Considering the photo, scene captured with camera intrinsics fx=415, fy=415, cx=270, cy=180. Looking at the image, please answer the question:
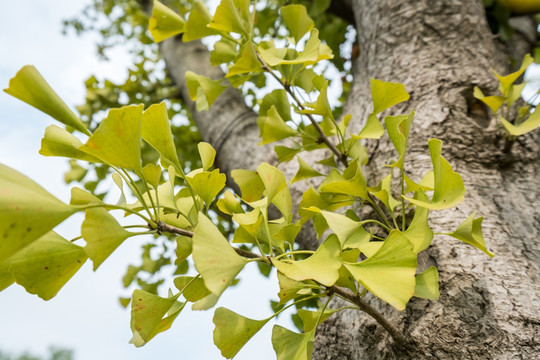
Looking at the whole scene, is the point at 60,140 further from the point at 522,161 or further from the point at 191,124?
the point at 191,124

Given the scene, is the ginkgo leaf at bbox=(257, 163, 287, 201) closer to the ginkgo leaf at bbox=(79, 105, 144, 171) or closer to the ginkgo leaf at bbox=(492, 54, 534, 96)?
the ginkgo leaf at bbox=(79, 105, 144, 171)

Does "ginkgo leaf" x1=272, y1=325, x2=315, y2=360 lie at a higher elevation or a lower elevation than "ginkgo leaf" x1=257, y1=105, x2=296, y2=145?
lower

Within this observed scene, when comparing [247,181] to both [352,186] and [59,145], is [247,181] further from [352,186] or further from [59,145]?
[59,145]

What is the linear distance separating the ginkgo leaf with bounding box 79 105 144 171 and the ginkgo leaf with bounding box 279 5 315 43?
1.31 feet

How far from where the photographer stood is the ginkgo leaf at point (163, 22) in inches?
30.1

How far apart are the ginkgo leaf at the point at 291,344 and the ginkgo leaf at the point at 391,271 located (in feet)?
0.40

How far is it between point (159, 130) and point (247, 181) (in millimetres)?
213

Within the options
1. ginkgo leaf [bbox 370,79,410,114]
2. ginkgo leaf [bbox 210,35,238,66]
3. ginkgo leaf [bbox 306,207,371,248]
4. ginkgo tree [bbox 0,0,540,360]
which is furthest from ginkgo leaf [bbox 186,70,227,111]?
ginkgo leaf [bbox 306,207,371,248]

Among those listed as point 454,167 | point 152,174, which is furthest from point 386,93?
point 152,174

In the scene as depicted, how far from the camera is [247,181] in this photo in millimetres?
654

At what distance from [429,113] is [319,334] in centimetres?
51

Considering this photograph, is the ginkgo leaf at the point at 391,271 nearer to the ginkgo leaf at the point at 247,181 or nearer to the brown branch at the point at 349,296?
the brown branch at the point at 349,296

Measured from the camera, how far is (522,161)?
0.85 metres

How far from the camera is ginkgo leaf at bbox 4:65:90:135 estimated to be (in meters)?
0.41
